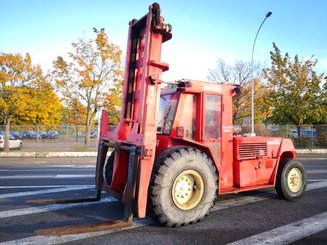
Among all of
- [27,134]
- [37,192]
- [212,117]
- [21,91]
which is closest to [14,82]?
[21,91]

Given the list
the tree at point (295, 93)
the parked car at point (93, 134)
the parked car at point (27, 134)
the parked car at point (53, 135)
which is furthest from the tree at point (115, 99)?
the tree at point (295, 93)

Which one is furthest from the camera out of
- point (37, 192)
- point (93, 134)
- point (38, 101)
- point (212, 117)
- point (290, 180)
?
point (93, 134)

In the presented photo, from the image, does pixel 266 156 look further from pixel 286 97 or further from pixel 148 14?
pixel 286 97

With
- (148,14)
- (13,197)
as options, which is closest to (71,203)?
(13,197)

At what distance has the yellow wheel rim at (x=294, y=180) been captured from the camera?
7.06 m

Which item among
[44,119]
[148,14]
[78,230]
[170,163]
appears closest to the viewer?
[78,230]

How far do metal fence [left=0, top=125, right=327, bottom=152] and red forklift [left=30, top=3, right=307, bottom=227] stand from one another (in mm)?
16353

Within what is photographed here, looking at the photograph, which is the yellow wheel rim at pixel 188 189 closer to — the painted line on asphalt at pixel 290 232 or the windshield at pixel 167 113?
the windshield at pixel 167 113

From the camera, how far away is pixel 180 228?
4.84 m

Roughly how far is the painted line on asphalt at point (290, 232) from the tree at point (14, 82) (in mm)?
22344

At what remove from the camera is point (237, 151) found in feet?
20.3

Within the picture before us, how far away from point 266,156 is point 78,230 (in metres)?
4.32

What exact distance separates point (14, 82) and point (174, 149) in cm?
2252

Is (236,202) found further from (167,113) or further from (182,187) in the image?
(167,113)
